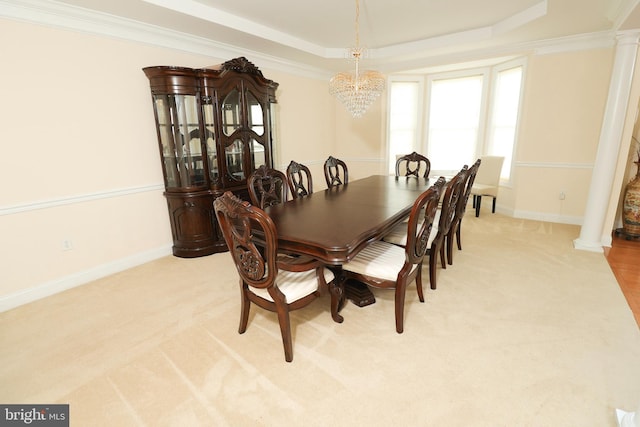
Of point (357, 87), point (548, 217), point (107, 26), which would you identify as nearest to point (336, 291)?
point (357, 87)

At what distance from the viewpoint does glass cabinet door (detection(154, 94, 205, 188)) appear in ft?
10.3

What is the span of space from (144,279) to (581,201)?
5523mm

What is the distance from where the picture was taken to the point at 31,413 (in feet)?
5.18

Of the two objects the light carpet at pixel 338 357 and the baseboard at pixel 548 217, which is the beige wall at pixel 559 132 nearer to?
the baseboard at pixel 548 217

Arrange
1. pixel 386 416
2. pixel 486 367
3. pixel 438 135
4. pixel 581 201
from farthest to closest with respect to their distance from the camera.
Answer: pixel 438 135
pixel 581 201
pixel 486 367
pixel 386 416

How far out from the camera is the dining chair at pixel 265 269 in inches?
62.8

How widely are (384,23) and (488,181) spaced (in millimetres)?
2852

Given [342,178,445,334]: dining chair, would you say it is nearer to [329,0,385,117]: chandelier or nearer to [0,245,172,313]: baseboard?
[329,0,385,117]: chandelier

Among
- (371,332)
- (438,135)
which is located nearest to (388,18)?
(438,135)

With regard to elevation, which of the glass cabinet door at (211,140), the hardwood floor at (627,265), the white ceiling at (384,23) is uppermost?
the white ceiling at (384,23)

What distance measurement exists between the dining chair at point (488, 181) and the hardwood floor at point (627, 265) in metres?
1.51

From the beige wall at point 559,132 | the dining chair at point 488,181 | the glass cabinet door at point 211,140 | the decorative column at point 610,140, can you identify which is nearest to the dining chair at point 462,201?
the decorative column at point 610,140

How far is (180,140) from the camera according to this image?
10.7ft

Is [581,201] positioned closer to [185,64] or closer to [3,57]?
[185,64]
